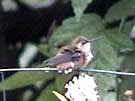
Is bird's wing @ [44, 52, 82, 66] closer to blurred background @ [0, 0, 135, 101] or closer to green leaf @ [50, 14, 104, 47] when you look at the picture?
blurred background @ [0, 0, 135, 101]

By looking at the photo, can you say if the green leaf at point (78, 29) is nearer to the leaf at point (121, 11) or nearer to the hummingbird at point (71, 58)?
the leaf at point (121, 11)

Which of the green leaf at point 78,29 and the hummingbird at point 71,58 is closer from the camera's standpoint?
the hummingbird at point 71,58

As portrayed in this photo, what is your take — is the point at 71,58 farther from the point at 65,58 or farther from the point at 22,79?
the point at 22,79

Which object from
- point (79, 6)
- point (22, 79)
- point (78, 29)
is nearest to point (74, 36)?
point (78, 29)

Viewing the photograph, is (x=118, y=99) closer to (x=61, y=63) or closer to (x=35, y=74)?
(x=35, y=74)

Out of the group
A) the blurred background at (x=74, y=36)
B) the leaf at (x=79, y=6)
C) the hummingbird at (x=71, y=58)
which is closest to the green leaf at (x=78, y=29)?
the blurred background at (x=74, y=36)

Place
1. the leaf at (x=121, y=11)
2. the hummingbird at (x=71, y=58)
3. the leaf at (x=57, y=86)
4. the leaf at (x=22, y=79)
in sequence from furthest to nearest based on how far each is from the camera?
the leaf at (x=121, y=11) → the leaf at (x=22, y=79) → the leaf at (x=57, y=86) → the hummingbird at (x=71, y=58)

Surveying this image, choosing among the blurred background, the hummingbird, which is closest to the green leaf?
the blurred background

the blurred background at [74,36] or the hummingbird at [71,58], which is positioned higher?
the blurred background at [74,36]
